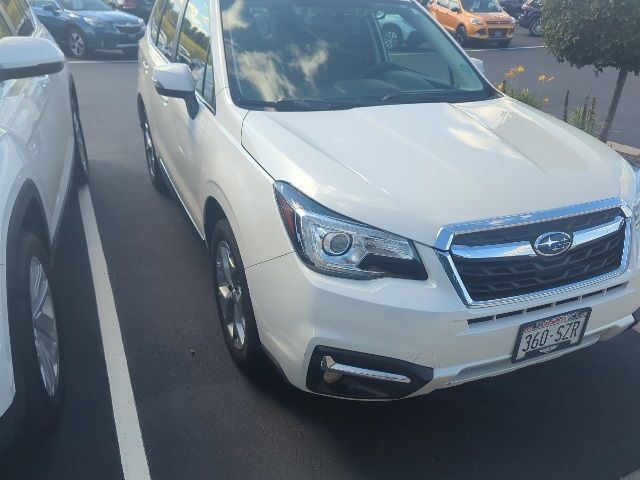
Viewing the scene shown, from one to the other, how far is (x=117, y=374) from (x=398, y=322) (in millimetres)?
1682

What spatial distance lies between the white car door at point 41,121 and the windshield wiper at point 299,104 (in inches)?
41.8

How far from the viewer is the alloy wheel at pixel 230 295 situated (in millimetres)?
3219

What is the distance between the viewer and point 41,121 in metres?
3.72

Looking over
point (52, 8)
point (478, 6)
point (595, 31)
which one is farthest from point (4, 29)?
point (478, 6)

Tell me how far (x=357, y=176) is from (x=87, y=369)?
1.80 meters

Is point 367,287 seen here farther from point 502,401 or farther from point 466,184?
point 502,401

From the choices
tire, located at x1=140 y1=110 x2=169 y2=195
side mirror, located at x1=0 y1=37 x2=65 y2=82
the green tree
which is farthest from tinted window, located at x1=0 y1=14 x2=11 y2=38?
the green tree

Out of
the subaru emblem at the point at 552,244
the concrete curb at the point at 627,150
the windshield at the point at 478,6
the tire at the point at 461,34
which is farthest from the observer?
the windshield at the point at 478,6

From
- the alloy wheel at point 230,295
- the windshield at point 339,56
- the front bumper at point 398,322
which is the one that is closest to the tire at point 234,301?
the alloy wheel at point 230,295

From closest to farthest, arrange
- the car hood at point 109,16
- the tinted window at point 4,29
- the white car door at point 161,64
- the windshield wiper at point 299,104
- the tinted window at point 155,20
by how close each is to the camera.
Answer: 1. the windshield wiper at point 299,104
2. the tinted window at point 4,29
3. the white car door at point 161,64
4. the tinted window at point 155,20
5. the car hood at point 109,16

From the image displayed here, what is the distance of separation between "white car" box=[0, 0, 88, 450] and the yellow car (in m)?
16.3

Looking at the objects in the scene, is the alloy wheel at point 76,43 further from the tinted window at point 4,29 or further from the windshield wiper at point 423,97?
the windshield wiper at point 423,97

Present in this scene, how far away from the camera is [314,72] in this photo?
3650 millimetres

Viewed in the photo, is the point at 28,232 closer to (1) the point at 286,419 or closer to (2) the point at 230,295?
(2) the point at 230,295
